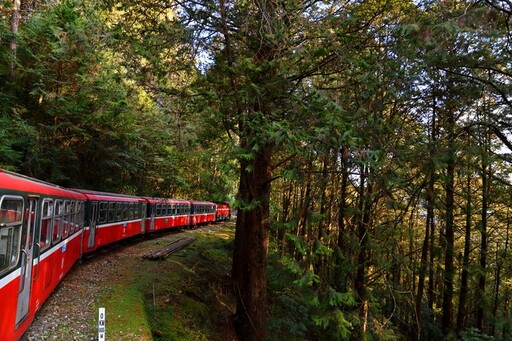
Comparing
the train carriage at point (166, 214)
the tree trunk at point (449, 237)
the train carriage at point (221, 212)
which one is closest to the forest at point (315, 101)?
the tree trunk at point (449, 237)

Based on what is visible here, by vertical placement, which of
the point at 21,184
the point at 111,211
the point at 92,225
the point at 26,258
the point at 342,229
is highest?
the point at 21,184

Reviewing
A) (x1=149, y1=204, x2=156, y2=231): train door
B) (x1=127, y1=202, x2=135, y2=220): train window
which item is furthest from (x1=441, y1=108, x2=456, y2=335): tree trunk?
(x1=149, y1=204, x2=156, y2=231): train door

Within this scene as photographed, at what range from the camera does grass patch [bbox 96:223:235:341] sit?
25.6 ft

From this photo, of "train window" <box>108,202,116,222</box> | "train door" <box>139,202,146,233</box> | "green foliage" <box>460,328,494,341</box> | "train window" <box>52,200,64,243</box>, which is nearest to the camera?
"train window" <box>52,200,64,243</box>

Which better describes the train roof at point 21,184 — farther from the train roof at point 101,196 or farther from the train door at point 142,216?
the train door at point 142,216

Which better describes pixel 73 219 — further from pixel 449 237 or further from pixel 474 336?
pixel 449 237

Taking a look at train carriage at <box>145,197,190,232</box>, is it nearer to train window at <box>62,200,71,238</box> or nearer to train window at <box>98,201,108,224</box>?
train window at <box>98,201,108,224</box>

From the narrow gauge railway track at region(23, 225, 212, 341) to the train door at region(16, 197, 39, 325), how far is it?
1134 millimetres

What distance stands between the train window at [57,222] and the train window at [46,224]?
45cm

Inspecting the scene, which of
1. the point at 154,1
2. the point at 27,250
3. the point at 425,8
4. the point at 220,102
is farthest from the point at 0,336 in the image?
the point at 425,8

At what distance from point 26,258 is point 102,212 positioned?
28.7 ft

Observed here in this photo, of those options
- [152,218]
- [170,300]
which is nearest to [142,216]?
[152,218]

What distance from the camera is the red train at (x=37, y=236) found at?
183 inches

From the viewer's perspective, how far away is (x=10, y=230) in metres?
4.74
